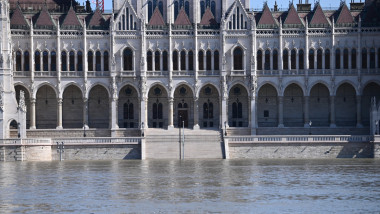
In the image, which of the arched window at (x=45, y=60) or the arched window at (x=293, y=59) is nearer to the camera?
the arched window at (x=45, y=60)

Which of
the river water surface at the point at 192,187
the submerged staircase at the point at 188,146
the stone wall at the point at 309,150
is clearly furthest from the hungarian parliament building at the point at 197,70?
the river water surface at the point at 192,187

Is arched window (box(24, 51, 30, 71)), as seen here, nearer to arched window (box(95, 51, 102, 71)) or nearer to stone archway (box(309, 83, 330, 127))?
arched window (box(95, 51, 102, 71))

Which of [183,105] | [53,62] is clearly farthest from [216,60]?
[53,62]

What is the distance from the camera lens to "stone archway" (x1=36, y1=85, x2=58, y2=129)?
11012 centimetres

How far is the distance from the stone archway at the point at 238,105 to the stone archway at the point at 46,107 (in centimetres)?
2022

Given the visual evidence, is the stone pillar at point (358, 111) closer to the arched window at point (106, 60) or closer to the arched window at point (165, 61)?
the arched window at point (165, 61)

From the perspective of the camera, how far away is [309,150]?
3703 inches

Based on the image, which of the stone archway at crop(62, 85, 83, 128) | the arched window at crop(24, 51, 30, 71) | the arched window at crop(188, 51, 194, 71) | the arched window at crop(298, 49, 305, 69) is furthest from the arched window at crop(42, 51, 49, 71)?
the arched window at crop(298, 49, 305, 69)

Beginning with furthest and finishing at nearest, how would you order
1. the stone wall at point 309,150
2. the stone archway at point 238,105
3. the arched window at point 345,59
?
the stone archway at point 238,105 < the arched window at point 345,59 < the stone wall at point 309,150

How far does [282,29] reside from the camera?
109688 mm

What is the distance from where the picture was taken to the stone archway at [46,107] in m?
110

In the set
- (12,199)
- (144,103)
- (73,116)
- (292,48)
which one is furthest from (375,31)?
(12,199)

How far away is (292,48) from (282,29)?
2.45 metres

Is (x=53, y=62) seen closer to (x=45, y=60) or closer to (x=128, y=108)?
(x=45, y=60)
